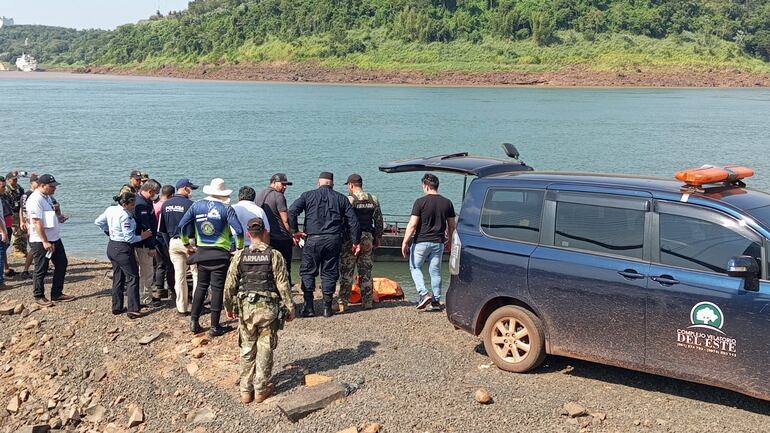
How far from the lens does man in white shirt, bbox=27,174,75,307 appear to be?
34.8ft

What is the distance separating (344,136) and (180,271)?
48099mm

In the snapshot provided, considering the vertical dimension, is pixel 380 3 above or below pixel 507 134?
above

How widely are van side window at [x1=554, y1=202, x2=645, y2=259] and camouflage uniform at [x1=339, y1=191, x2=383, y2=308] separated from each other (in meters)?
3.36

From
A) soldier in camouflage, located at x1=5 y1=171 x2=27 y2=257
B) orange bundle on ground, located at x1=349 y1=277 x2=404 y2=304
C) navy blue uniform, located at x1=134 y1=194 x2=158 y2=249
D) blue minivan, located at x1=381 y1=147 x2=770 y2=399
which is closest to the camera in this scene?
blue minivan, located at x1=381 y1=147 x2=770 y2=399

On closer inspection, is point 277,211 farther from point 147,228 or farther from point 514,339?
point 514,339

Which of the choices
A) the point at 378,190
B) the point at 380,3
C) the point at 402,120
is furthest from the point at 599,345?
the point at 380,3

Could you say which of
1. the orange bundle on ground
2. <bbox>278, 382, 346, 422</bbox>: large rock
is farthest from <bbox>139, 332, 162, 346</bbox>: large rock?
the orange bundle on ground

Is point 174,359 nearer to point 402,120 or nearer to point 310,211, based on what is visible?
point 310,211

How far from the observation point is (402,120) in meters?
71.1

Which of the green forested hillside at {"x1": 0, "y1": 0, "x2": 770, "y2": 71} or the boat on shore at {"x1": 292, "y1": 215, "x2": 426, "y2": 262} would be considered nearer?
the boat on shore at {"x1": 292, "y1": 215, "x2": 426, "y2": 262}

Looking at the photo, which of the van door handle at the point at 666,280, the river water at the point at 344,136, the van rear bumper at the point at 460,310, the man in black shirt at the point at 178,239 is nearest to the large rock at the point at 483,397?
the van rear bumper at the point at 460,310

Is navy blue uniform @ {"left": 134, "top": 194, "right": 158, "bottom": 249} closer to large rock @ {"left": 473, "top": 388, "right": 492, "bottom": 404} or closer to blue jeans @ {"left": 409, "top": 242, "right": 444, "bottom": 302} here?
blue jeans @ {"left": 409, "top": 242, "right": 444, "bottom": 302}

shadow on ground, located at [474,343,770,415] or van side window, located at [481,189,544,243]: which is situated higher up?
van side window, located at [481,189,544,243]

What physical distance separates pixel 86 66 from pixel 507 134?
16120 centimetres
